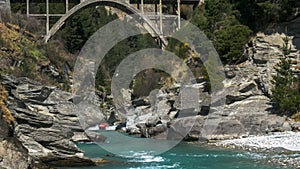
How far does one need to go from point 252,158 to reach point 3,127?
10469 mm

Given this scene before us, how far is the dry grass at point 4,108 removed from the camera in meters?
16.1

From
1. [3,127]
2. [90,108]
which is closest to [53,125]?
[3,127]

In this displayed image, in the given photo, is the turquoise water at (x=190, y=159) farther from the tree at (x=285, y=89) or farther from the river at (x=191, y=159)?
the tree at (x=285, y=89)

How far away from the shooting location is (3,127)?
47.6 ft

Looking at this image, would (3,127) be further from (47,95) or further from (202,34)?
(202,34)

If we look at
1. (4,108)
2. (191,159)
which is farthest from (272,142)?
(4,108)

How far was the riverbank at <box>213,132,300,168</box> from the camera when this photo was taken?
19695 millimetres

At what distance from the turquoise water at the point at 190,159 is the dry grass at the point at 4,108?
3919 mm

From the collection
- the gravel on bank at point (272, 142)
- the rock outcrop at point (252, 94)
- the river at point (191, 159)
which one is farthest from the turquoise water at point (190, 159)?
the rock outcrop at point (252, 94)

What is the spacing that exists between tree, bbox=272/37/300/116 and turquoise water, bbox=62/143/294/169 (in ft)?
22.8

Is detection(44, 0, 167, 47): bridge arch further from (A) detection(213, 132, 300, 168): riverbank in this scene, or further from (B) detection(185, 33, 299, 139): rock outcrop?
(A) detection(213, 132, 300, 168): riverbank

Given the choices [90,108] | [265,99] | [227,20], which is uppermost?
[227,20]

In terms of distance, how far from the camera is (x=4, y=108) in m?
16.9

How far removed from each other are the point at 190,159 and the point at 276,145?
16.3 feet
